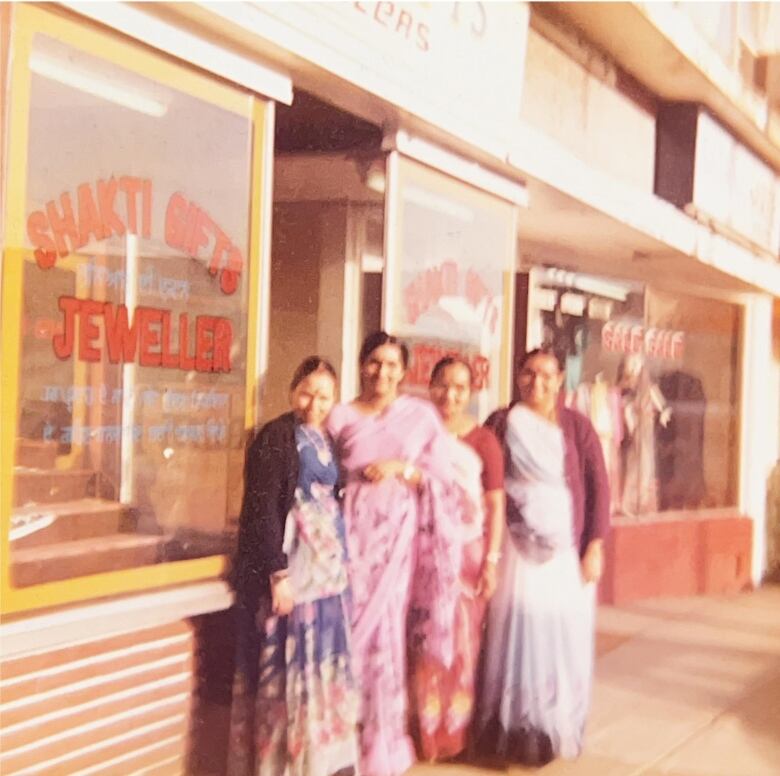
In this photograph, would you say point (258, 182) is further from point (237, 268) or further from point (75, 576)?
point (75, 576)

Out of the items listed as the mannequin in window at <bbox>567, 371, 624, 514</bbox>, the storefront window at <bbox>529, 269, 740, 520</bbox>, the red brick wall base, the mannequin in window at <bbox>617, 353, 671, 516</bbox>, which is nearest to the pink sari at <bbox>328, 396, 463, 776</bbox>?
the storefront window at <bbox>529, 269, 740, 520</bbox>

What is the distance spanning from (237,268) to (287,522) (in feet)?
2.83

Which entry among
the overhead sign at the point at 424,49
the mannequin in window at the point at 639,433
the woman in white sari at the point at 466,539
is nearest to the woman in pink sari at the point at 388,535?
the woman in white sari at the point at 466,539

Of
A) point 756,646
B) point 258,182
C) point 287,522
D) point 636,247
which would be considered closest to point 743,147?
point 636,247

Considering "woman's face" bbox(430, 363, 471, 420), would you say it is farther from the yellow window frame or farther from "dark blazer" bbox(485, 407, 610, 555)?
the yellow window frame

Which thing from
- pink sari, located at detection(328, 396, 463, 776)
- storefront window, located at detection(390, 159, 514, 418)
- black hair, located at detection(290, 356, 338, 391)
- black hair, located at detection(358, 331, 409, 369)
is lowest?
pink sari, located at detection(328, 396, 463, 776)

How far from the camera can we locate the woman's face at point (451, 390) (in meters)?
4.06

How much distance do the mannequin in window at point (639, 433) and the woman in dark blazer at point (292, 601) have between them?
12.5ft

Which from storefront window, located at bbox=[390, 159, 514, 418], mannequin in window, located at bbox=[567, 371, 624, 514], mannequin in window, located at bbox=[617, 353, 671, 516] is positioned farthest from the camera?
mannequin in window, located at bbox=[617, 353, 671, 516]

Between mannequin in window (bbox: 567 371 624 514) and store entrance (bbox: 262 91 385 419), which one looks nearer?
store entrance (bbox: 262 91 385 419)

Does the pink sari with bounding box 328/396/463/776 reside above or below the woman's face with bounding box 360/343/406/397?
below

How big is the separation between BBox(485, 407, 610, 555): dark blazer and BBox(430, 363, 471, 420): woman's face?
8.4 inches

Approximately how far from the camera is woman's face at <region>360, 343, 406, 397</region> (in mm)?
3734

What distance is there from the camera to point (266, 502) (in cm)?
336
